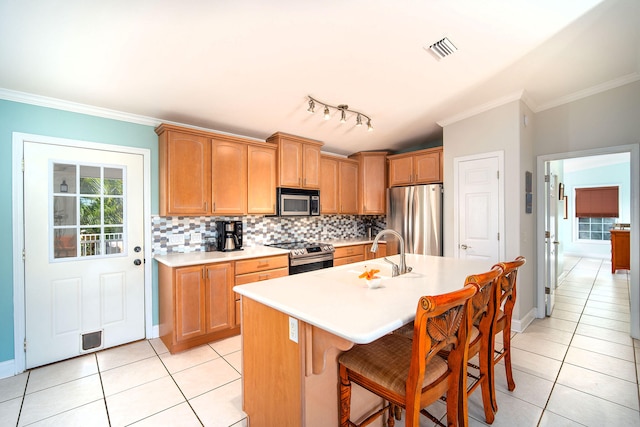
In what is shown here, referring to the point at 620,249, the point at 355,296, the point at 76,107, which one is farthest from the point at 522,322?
the point at 76,107

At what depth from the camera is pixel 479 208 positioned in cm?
337

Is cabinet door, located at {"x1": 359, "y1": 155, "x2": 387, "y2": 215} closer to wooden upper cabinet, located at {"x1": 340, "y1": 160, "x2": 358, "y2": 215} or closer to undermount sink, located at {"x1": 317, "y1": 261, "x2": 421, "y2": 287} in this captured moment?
wooden upper cabinet, located at {"x1": 340, "y1": 160, "x2": 358, "y2": 215}

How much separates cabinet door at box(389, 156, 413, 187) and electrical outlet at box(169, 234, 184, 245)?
10.4 ft

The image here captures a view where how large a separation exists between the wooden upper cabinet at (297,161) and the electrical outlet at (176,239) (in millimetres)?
1339

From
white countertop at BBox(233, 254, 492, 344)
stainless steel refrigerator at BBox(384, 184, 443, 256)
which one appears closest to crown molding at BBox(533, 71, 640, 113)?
stainless steel refrigerator at BBox(384, 184, 443, 256)

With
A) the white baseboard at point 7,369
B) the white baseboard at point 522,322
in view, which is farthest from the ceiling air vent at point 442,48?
the white baseboard at point 7,369

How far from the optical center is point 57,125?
2.52 meters

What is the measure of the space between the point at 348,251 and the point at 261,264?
1.52 m

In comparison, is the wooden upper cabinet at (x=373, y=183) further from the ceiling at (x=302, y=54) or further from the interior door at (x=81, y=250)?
the interior door at (x=81, y=250)

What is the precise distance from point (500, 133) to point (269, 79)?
2.64 metres

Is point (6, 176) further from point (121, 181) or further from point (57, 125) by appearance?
point (121, 181)

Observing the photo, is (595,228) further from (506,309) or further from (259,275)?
(259,275)

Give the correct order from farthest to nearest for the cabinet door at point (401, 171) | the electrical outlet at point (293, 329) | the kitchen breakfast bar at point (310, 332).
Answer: the cabinet door at point (401, 171), the electrical outlet at point (293, 329), the kitchen breakfast bar at point (310, 332)

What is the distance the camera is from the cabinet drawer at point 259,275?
3002mm
